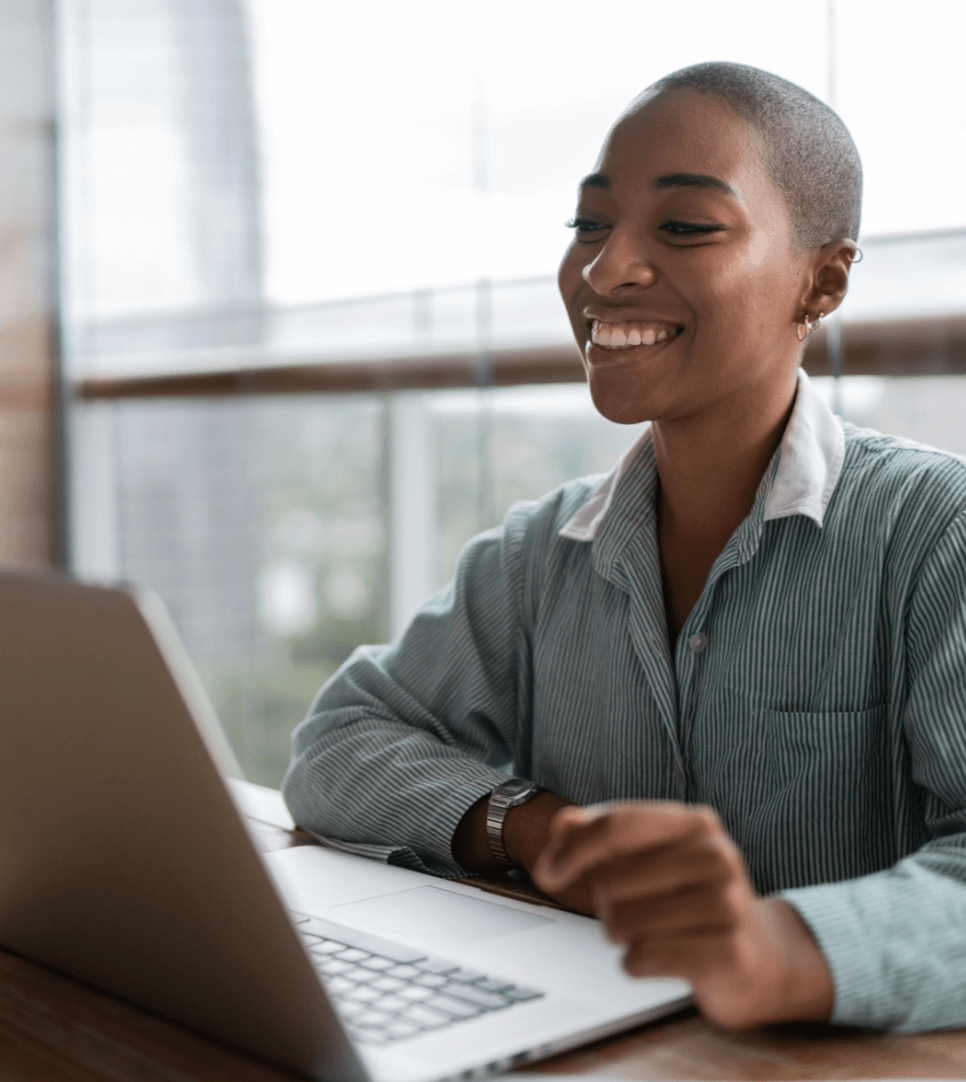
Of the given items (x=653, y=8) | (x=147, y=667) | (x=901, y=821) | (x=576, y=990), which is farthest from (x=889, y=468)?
(x=653, y=8)

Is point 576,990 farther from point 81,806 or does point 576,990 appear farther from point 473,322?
point 473,322

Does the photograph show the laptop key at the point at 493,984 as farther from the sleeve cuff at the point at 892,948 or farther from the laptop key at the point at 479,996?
the sleeve cuff at the point at 892,948

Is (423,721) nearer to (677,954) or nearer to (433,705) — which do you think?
(433,705)

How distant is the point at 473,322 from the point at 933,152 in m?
1.03

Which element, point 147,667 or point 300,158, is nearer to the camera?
point 147,667

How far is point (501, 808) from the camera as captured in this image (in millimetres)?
1100

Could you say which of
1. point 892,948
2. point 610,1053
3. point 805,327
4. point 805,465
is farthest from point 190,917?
point 805,327

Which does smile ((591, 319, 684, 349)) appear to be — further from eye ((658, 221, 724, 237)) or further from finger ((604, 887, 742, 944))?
finger ((604, 887, 742, 944))

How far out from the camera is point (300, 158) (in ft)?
9.62

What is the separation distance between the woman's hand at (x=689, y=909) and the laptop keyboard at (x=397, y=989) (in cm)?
11

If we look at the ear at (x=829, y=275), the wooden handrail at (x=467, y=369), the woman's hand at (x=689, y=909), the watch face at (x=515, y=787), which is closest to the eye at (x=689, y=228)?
the ear at (x=829, y=275)

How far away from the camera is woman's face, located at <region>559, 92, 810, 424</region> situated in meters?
1.10

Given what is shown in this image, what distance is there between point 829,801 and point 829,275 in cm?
46

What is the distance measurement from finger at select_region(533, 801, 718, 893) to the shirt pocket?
444 millimetres
